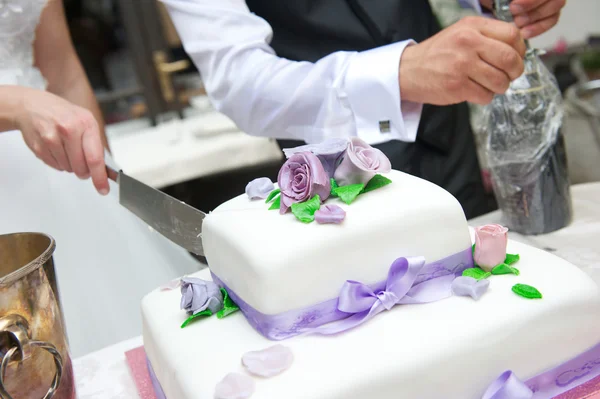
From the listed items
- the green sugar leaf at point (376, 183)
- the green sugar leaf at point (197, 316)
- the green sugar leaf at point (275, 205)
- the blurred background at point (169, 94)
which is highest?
the green sugar leaf at point (376, 183)

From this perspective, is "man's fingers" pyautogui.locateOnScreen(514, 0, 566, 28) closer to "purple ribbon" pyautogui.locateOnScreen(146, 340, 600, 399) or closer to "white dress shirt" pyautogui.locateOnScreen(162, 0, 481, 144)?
"white dress shirt" pyautogui.locateOnScreen(162, 0, 481, 144)

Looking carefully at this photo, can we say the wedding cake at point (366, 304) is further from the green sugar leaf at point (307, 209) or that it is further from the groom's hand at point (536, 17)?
the groom's hand at point (536, 17)

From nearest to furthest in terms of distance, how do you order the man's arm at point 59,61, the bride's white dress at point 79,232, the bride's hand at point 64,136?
the bride's hand at point 64,136
the bride's white dress at point 79,232
the man's arm at point 59,61

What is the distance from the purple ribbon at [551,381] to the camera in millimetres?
614

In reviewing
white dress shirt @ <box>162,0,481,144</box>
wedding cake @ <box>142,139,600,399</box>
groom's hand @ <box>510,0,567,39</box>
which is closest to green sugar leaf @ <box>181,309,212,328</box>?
wedding cake @ <box>142,139,600,399</box>

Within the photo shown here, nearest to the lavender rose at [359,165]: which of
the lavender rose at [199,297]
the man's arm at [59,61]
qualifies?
the lavender rose at [199,297]

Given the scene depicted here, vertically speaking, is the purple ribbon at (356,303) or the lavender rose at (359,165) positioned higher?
the lavender rose at (359,165)

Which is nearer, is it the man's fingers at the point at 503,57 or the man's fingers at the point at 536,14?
the man's fingers at the point at 503,57

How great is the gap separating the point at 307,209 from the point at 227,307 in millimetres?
171

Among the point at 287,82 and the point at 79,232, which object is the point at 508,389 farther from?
the point at 79,232

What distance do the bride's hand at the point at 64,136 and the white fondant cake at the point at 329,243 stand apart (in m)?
0.38

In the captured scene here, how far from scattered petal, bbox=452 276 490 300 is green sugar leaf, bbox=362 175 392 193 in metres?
0.15

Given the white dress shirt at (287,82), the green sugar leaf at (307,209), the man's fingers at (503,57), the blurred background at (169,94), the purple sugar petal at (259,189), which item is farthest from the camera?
the blurred background at (169,94)

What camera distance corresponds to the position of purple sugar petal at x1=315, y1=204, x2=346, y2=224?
66 centimetres
